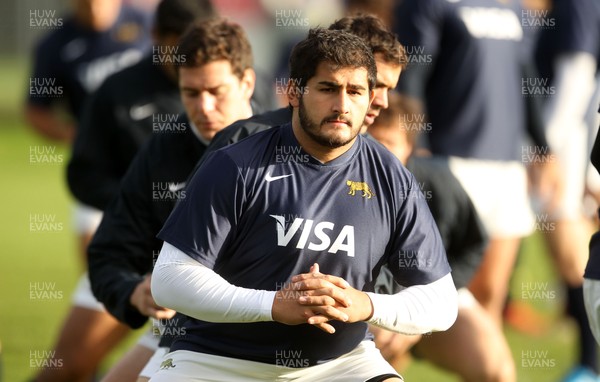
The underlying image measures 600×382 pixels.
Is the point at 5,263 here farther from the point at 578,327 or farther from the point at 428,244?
the point at 428,244

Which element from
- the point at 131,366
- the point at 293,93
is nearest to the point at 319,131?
the point at 293,93

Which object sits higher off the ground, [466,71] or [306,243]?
[466,71]

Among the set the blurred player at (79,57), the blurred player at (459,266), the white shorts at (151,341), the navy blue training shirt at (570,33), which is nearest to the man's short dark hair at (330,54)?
the blurred player at (459,266)

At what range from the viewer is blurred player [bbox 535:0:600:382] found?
8828mm

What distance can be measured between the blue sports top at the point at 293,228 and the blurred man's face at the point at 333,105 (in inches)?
6.0

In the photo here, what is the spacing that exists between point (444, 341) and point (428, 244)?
5.93 ft

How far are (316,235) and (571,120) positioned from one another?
437cm

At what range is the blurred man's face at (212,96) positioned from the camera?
19.8ft

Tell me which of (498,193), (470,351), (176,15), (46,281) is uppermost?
(176,15)

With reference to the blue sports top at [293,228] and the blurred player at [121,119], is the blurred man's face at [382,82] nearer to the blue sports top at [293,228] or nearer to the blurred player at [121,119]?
the blue sports top at [293,228]

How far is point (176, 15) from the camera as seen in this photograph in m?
7.38

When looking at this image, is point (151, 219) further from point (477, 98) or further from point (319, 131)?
point (477, 98)

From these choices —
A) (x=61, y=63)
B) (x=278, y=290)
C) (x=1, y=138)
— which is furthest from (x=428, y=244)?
(x=1, y=138)

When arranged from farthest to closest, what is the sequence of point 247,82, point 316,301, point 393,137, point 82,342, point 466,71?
point 466,71 < point 82,342 < point 393,137 < point 247,82 < point 316,301
